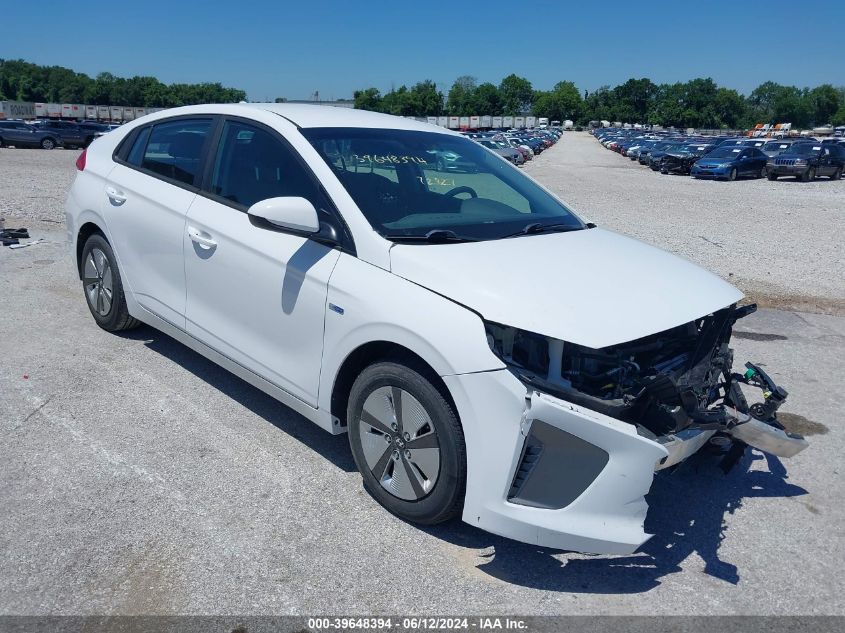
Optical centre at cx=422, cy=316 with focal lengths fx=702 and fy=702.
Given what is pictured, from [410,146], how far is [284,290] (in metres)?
1.31

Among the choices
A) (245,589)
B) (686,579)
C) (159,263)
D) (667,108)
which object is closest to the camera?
(245,589)

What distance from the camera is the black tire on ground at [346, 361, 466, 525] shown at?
302 cm

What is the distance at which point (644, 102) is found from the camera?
17975 centimetres

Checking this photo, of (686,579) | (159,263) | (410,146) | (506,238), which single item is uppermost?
(410,146)

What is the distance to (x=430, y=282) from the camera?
313 cm

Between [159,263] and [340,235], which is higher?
[340,235]

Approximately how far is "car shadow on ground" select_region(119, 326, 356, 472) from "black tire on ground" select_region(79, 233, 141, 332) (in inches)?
8.9

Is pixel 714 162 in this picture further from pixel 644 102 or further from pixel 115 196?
pixel 644 102

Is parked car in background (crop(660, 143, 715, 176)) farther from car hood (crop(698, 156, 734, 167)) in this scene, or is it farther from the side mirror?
the side mirror

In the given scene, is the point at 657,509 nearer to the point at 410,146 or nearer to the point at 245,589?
the point at 245,589

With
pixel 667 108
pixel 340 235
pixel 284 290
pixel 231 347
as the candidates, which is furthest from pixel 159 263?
pixel 667 108

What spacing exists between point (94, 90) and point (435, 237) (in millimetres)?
133966

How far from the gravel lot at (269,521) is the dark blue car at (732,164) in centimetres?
2712

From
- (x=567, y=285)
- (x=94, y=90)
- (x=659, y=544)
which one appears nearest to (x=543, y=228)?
(x=567, y=285)
